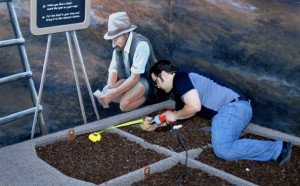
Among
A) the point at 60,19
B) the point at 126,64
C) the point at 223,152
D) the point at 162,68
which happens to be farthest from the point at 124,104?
the point at 223,152

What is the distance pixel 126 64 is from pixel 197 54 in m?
0.96

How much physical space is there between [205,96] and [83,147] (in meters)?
1.39

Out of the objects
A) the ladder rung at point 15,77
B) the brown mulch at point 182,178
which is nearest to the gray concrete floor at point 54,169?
the brown mulch at point 182,178

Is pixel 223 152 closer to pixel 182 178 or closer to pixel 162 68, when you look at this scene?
pixel 182 178

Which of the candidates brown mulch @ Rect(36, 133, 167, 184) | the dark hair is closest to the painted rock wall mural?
brown mulch @ Rect(36, 133, 167, 184)

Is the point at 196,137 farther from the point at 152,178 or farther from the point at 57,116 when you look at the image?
→ the point at 57,116

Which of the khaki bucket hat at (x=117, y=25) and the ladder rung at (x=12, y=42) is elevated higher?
the ladder rung at (x=12, y=42)

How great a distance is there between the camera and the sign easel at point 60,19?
4.01 metres

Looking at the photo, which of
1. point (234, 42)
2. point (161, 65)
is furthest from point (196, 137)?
point (234, 42)

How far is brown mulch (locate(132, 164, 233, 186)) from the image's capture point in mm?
3587

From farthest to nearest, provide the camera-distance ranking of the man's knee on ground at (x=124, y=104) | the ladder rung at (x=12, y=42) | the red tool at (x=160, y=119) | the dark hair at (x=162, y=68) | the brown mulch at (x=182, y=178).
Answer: the man's knee on ground at (x=124, y=104) → the red tool at (x=160, y=119) → the dark hair at (x=162, y=68) → the ladder rung at (x=12, y=42) → the brown mulch at (x=182, y=178)

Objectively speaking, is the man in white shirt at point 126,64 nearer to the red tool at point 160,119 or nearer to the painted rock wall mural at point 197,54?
the painted rock wall mural at point 197,54

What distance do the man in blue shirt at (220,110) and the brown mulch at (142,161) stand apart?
11 centimetres

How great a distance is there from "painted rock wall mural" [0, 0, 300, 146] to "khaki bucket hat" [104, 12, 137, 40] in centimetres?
6
